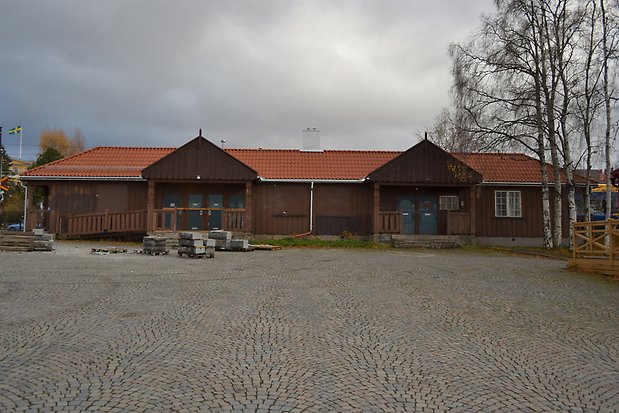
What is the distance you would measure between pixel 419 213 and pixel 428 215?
0.46 m

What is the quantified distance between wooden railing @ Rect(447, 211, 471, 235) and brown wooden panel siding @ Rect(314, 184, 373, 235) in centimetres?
382

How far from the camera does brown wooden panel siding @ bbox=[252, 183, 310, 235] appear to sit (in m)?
25.1

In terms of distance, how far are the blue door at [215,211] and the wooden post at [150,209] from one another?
2739 mm

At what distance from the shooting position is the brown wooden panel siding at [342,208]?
25.2 metres

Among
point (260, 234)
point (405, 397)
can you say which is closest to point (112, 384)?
point (405, 397)

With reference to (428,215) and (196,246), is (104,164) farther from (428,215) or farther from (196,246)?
(428,215)

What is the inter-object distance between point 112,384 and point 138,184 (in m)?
21.7

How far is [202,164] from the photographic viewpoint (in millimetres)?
23406

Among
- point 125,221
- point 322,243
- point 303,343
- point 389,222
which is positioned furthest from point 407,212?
point 303,343

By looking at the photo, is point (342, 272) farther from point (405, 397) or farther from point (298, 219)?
point (298, 219)

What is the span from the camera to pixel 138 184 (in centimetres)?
2514

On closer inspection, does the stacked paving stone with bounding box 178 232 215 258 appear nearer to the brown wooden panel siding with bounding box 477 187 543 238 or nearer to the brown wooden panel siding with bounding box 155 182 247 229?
the brown wooden panel siding with bounding box 155 182 247 229

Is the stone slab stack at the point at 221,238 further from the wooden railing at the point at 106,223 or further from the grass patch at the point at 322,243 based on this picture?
the wooden railing at the point at 106,223

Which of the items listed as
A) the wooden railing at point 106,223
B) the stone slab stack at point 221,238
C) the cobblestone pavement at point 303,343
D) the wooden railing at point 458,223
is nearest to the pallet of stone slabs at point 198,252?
the stone slab stack at point 221,238
